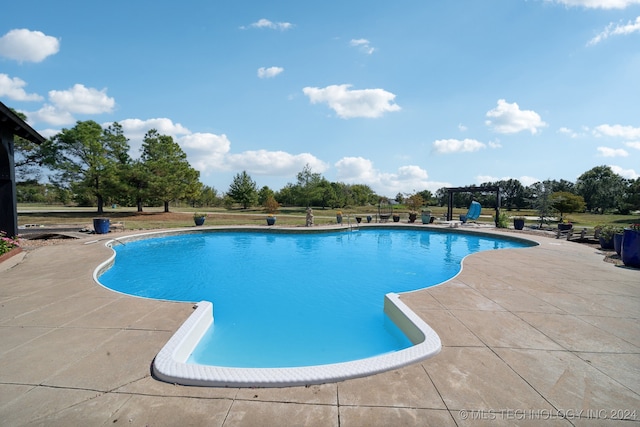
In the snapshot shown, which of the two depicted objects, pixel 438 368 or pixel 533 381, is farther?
pixel 438 368

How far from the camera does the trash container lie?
497 inches

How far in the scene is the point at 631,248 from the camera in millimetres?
A: 7000

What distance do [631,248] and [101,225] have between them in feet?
60.3

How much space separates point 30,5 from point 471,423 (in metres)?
12.0

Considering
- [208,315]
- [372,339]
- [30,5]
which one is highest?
[30,5]

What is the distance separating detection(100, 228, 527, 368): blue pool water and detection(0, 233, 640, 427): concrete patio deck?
101 centimetres

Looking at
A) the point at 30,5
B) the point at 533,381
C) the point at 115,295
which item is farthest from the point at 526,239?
the point at 30,5

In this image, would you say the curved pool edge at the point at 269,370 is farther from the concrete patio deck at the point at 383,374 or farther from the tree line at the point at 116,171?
the tree line at the point at 116,171

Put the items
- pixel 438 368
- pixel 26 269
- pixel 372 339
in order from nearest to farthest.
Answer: pixel 438 368, pixel 372 339, pixel 26 269

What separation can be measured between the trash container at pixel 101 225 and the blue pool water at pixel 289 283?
7.31 feet

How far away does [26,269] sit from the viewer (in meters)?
6.28

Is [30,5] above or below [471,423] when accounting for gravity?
above

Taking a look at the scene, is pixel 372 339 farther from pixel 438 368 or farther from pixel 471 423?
pixel 471 423

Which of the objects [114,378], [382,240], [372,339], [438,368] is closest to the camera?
[114,378]
